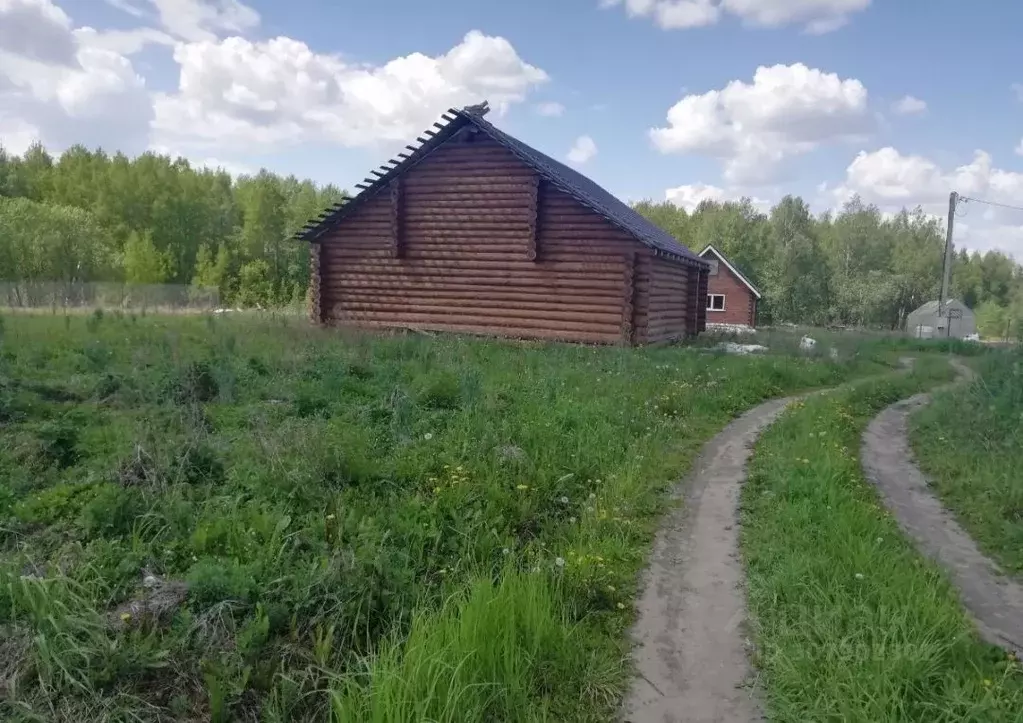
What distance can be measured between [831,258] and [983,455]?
2578 inches

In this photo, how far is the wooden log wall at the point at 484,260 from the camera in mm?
18625

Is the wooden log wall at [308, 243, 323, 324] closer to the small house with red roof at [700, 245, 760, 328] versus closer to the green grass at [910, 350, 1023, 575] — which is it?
the green grass at [910, 350, 1023, 575]

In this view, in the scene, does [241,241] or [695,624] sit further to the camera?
[241,241]

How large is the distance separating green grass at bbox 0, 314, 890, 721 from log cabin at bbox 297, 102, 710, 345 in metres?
8.75

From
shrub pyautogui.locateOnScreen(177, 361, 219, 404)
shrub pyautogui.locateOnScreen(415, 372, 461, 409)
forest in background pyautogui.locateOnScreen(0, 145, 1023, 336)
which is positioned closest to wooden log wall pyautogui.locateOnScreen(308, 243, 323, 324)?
shrub pyautogui.locateOnScreen(177, 361, 219, 404)

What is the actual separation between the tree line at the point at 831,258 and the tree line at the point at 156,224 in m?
35.2

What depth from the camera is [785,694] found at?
145 inches

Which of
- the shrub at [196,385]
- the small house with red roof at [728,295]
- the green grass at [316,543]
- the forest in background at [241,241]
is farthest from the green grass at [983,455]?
the forest in background at [241,241]

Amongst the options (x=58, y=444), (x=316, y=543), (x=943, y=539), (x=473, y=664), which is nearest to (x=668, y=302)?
(x=943, y=539)

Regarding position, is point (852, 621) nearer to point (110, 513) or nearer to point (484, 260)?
point (110, 513)

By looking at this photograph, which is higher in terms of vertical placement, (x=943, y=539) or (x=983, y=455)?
(x=983, y=455)

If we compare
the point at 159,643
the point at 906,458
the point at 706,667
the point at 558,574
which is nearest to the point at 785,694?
the point at 706,667

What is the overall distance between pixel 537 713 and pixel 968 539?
16.9 feet

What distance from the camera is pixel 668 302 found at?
2205cm
